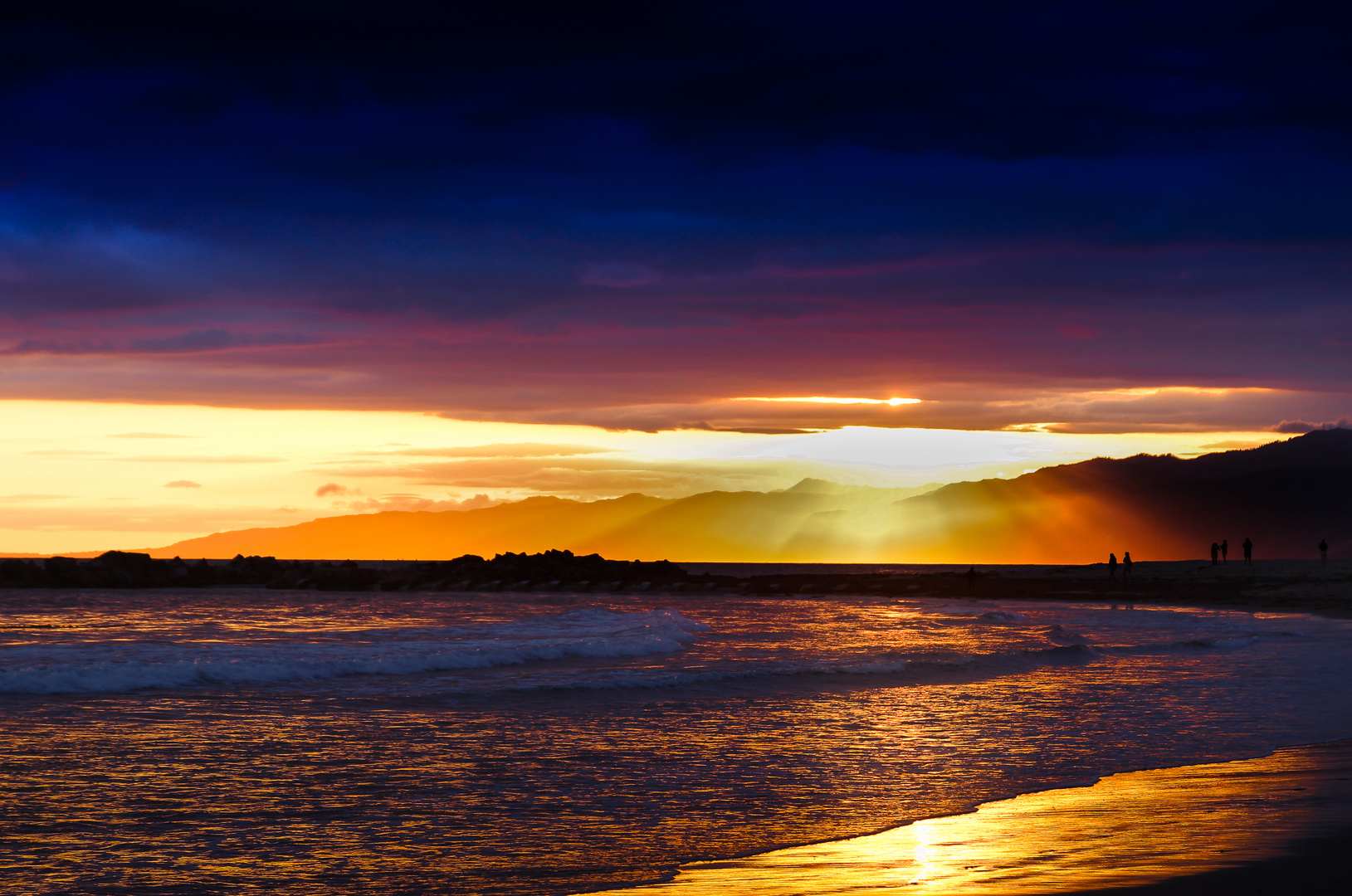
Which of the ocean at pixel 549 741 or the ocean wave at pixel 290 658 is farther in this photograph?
the ocean wave at pixel 290 658

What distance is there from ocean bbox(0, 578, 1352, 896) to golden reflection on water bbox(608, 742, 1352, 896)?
418mm

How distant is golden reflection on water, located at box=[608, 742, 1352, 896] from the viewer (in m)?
7.56

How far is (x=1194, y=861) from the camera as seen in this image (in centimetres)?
802

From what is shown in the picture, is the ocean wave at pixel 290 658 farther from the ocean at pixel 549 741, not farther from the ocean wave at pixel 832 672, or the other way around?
the ocean wave at pixel 832 672

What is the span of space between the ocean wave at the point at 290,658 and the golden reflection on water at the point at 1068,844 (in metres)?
14.2

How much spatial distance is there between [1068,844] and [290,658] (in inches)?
697

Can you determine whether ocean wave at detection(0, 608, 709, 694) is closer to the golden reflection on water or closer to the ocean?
the ocean

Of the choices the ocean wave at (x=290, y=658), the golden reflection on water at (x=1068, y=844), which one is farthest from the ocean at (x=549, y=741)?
the golden reflection on water at (x=1068, y=844)

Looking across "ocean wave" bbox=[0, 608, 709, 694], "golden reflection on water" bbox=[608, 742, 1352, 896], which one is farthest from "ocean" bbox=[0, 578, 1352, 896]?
"golden reflection on water" bbox=[608, 742, 1352, 896]

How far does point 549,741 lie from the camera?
13914 mm

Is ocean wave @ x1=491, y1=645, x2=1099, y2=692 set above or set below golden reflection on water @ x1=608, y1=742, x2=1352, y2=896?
below

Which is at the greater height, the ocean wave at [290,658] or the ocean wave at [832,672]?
the ocean wave at [290,658]

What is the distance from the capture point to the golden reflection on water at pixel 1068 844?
7562 millimetres

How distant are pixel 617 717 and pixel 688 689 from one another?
3.71m
